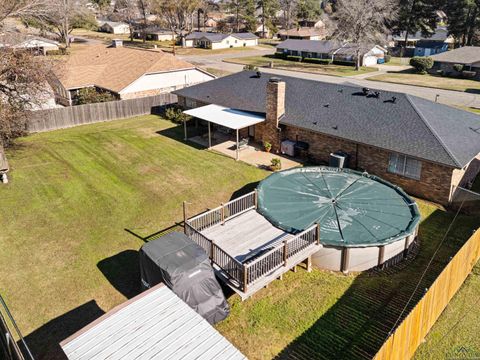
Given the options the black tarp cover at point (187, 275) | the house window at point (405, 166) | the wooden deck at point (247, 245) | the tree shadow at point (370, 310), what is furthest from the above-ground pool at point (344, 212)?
the black tarp cover at point (187, 275)

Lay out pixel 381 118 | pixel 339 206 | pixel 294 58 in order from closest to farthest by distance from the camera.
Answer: pixel 339 206 → pixel 381 118 → pixel 294 58

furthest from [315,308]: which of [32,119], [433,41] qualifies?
[433,41]

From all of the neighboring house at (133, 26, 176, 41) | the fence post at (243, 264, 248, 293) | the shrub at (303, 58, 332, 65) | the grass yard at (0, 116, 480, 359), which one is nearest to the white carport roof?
the grass yard at (0, 116, 480, 359)

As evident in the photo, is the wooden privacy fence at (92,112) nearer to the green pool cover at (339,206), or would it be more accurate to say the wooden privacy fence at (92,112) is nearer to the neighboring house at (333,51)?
the green pool cover at (339,206)

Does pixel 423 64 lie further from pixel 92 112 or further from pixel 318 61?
pixel 92 112

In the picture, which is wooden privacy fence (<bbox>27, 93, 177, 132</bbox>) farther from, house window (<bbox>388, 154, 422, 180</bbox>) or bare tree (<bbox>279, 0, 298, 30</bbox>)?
bare tree (<bbox>279, 0, 298, 30</bbox>)

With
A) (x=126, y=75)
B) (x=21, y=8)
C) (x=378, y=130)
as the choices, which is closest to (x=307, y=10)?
(x=126, y=75)

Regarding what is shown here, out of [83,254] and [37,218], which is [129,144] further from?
[83,254]
